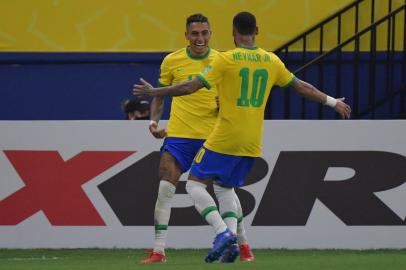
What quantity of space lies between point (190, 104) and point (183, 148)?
413 mm

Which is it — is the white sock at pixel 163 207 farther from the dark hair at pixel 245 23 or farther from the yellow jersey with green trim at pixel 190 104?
the dark hair at pixel 245 23

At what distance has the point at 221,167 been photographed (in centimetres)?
1052

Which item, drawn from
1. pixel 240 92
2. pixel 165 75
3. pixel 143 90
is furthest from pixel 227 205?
pixel 165 75

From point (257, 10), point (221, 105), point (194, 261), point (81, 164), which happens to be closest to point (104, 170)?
point (81, 164)

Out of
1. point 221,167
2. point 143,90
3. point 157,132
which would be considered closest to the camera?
point 143,90

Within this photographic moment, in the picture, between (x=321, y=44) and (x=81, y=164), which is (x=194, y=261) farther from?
(x=321, y=44)

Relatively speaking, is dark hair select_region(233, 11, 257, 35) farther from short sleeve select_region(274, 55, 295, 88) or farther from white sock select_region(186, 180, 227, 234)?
white sock select_region(186, 180, 227, 234)

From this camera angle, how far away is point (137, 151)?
539 inches

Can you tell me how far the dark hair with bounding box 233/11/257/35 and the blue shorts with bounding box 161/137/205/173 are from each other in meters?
1.64

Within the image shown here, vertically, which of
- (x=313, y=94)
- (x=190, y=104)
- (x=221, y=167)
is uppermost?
(x=313, y=94)

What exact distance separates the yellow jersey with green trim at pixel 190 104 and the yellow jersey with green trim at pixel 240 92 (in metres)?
1.14

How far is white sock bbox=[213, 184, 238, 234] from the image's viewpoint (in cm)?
1071

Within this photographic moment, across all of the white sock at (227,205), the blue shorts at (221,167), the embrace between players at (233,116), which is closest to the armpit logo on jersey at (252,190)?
the embrace between players at (233,116)

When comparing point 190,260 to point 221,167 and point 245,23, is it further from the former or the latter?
point 245,23
